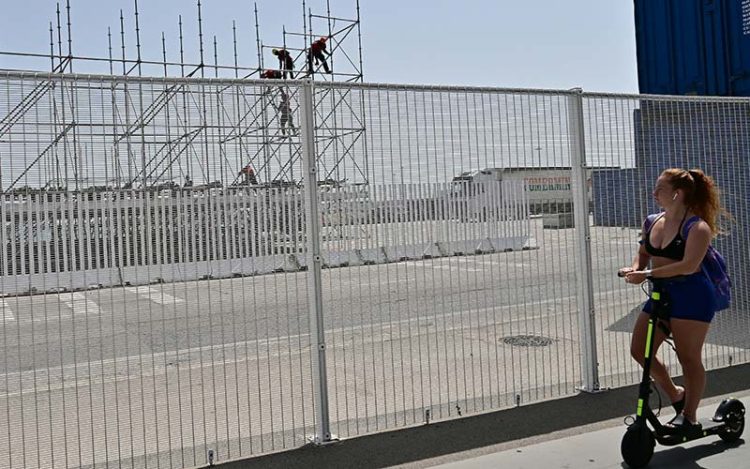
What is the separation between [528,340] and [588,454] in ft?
5.90

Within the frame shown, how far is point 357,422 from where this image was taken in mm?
5602

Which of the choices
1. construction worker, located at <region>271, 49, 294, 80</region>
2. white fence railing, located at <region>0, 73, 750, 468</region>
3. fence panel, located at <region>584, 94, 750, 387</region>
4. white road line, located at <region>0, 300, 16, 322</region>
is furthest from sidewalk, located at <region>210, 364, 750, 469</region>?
construction worker, located at <region>271, 49, 294, 80</region>

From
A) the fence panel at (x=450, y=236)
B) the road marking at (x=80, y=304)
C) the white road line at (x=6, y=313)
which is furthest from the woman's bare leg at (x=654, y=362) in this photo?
the white road line at (x=6, y=313)

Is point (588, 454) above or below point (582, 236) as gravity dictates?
below

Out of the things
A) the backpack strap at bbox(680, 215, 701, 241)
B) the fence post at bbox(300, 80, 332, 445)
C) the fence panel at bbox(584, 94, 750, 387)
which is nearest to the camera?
the backpack strap at bbox(680, 215, 701, 241)

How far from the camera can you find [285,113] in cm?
546

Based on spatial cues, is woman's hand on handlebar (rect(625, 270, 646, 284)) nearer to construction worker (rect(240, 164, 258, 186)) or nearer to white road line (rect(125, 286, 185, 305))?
construction worker (rect(240, 164, 258, 186))

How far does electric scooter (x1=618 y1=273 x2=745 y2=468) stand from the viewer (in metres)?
4.64

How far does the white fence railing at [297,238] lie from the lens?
4.70 metres

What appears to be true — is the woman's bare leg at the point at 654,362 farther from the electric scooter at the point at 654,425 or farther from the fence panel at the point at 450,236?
the fence panel at the point at 450,236

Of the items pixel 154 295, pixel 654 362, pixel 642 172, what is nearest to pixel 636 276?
pixel 654 362

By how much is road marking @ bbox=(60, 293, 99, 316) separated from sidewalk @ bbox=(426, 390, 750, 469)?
2.23 meters

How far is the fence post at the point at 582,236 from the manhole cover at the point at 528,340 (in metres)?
0.44

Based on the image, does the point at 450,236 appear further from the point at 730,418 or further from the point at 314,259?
the point at 730,418
